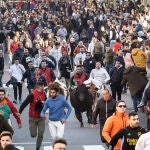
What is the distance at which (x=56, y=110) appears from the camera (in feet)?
60.3

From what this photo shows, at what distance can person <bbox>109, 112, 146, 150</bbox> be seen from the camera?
556 inches

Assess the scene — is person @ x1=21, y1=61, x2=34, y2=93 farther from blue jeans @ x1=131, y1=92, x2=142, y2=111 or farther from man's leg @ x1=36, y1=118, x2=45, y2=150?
man's leg @ x1=36, y1=118, x2=45, y2=150

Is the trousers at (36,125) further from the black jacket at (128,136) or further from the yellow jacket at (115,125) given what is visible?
the black jacket at (128,136)

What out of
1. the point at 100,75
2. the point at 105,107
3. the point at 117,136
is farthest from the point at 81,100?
the point at 117,136

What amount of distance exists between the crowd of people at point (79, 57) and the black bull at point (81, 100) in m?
0.40

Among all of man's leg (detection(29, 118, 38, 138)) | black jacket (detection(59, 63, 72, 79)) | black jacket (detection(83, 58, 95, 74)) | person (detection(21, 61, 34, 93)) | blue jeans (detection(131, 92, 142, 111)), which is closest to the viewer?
man's leg (detection(29, 118, 38, 138))

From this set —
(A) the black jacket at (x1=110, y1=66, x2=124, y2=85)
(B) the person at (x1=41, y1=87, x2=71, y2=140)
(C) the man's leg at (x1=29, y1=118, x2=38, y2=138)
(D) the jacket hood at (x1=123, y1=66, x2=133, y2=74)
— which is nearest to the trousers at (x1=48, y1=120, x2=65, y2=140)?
(B) the person at (x1=41, y1=87, x2=71, y2=140)

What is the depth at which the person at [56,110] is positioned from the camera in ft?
59.8

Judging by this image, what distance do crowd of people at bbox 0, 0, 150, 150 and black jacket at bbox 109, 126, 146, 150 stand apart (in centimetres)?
2

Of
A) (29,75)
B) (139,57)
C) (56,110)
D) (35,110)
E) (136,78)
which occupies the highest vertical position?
(56,110)

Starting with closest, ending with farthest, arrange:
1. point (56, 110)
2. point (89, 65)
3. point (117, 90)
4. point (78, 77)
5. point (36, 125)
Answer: point (56, 110) < point (36, 125) < point (78, 77) < point (117, 90) < point (89, 65)

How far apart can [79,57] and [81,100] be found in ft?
29.5

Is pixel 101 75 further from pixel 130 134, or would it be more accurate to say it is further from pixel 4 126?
pixel 130 134

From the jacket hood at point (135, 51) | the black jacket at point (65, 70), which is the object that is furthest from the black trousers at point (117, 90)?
the black jacket at point (65, 70)
